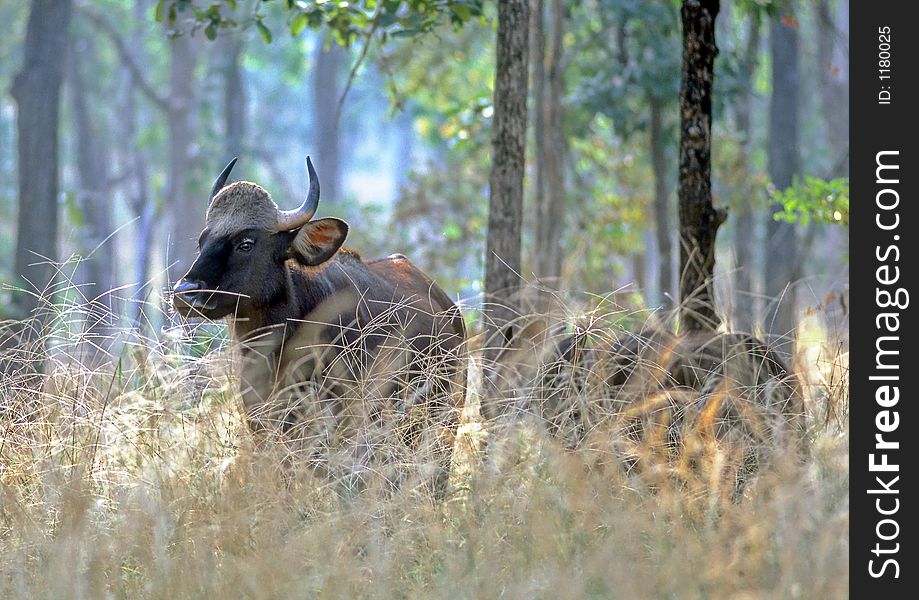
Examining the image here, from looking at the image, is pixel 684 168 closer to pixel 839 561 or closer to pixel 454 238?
pixel 839 561

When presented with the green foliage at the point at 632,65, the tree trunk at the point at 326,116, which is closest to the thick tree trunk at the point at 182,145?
the tree trunk at the point at 326,116

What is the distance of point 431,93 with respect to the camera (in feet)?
62.4

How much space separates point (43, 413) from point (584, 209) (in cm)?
1271

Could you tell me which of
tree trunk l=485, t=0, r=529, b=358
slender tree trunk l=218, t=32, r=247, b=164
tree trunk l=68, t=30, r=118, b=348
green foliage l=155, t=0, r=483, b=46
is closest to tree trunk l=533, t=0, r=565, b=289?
green foliage l=155, t=0, r=483, b=46

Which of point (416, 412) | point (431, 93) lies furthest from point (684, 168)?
point (431, 93)

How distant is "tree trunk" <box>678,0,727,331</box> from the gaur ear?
232 centimetres

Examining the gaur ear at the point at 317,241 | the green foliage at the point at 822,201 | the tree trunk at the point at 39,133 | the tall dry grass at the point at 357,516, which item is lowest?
the tall dry grass at the point at 357,516

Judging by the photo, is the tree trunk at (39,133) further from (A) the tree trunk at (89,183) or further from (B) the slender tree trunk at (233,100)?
(B) the slender tree trunk at (233,100)

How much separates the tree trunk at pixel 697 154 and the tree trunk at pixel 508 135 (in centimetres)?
117

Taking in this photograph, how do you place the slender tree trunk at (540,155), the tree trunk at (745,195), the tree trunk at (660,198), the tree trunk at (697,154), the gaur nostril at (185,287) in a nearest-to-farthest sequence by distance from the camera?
the gaur nostril at (185,287) → the tree trunk at (697,154) → the slender tree trunk at (540,155) → the tree trunk at (660,198) → the tree trunk at (745,195)

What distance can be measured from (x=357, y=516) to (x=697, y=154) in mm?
3616

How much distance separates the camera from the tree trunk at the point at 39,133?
13.9 meters
